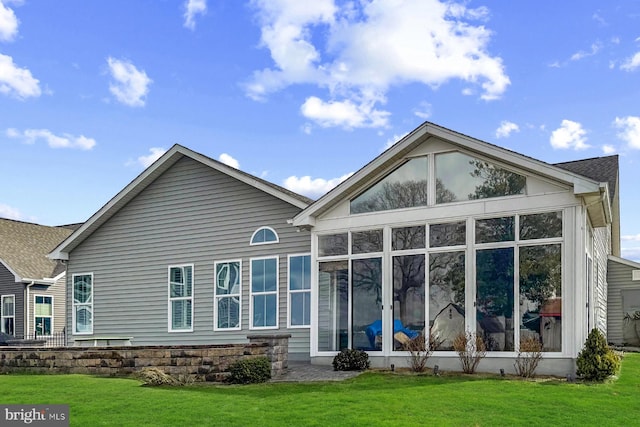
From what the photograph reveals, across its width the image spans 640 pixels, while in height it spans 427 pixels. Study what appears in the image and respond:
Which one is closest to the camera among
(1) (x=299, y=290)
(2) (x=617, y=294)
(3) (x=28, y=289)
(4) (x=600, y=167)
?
(1) (x=299, y=290)

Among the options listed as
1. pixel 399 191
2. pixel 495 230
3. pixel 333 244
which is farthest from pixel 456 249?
pixel 333 244

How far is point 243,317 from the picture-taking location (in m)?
17.7

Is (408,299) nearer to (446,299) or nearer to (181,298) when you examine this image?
(446,299)

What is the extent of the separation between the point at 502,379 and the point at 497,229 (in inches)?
114

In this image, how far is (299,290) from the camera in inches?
663

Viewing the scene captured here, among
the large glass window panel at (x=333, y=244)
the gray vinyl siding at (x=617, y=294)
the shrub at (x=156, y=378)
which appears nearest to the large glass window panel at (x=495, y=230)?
the large glass window panel at (x=333, y=244)

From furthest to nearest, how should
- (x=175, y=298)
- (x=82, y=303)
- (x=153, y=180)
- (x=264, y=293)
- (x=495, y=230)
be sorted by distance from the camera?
(x=82, y=303)
(x=153, y=180)
(x=175, y=298)
(x=264, y=293)
(x=495, y=230)

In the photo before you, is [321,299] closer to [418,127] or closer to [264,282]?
[264,282]

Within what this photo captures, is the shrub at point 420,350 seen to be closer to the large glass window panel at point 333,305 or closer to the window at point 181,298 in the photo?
the large glass window panel at point 333,305

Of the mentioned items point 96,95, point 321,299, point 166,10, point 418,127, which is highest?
point 166,10

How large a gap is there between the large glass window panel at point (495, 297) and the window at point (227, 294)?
721cm

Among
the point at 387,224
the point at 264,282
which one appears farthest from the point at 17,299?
the point at 387,224

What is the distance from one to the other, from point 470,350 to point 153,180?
1114 centimetres

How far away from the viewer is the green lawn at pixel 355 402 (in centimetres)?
866
